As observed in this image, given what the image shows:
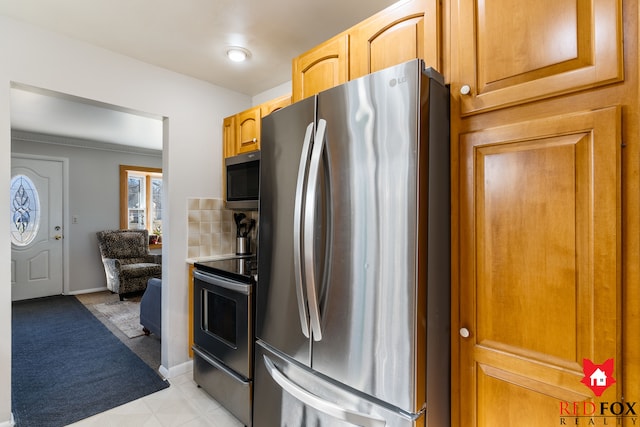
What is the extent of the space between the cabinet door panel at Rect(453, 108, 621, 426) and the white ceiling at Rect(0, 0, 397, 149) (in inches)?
49.6

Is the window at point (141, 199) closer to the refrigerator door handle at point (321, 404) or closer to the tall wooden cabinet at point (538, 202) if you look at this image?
the refrigerator door handle at point (321, 404)

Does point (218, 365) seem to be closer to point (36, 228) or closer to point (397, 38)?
point (397, 38)

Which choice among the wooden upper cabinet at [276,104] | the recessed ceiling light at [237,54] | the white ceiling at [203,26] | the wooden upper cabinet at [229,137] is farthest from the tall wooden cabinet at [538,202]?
the wooden upper cabinet at [229,137]

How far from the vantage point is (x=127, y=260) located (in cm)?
500

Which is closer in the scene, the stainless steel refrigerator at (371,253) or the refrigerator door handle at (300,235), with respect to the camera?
the stainless steel refrigerator at (371,253)

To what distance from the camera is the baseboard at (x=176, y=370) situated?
2498 millimetres

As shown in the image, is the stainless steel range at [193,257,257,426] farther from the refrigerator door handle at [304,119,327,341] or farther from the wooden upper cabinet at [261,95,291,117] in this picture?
the wooden upper cabinet at [261,95,291,117]

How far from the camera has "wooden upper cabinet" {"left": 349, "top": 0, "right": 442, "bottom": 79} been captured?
1.16 meters

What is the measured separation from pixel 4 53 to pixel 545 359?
9.97 feet

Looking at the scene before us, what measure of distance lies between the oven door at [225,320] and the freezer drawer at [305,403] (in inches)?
12.0

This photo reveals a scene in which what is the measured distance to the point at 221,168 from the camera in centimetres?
289

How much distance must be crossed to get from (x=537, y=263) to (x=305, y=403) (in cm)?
102

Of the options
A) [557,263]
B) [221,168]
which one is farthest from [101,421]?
[557,263]

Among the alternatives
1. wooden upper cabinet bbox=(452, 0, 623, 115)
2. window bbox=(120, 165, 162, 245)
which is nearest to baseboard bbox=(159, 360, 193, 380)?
wooden upper cabinet bbox=(452, 0, 623, 115)
